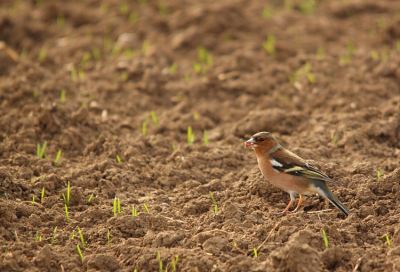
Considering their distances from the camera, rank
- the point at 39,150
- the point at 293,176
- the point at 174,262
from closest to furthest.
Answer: the point at 174,262, the point at 293,176, the point at 39,150

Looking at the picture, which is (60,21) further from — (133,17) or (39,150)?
(39,150)

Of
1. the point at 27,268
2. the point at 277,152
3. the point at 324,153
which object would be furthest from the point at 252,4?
the point at 27,268

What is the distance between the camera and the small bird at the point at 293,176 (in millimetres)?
4691

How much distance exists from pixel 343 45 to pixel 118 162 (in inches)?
202

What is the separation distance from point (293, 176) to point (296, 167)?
17 cm

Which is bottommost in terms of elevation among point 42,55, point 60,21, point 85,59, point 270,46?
point 270,46

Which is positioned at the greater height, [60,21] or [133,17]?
[60,21]

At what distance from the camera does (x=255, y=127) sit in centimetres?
665

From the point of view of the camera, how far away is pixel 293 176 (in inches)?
189

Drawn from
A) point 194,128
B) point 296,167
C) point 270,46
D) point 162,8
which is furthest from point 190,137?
point 162,8

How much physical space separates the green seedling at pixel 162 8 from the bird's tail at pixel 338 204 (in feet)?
21.4

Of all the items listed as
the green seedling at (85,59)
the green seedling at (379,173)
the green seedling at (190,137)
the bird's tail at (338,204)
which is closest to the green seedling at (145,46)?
the green seedling at (85,59)

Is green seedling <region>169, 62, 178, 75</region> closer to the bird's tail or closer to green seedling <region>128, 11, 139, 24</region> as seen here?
green seedling <region>128, 11, 139, 24</region>

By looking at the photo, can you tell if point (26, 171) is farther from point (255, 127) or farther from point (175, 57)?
point (175, 57)
